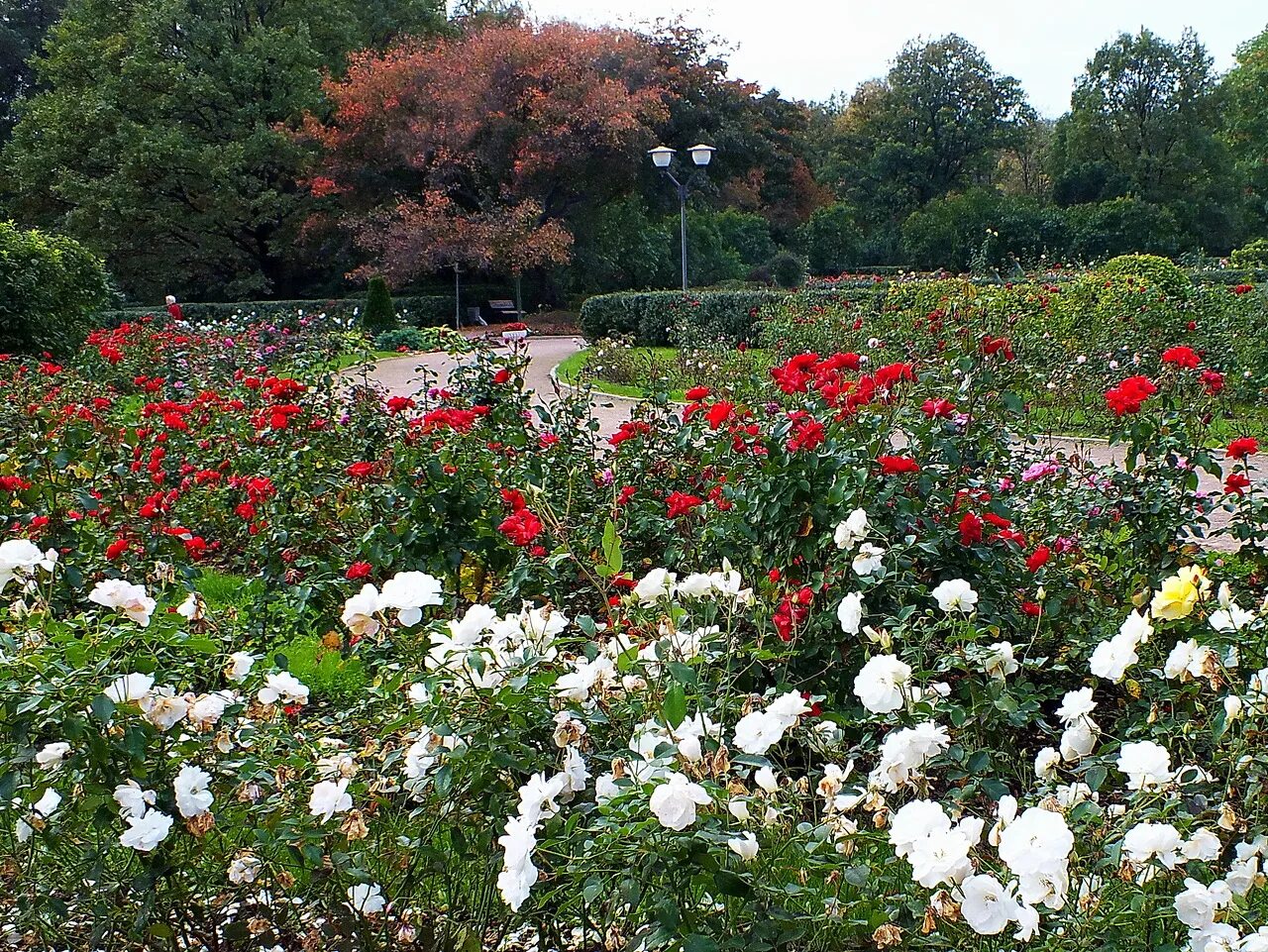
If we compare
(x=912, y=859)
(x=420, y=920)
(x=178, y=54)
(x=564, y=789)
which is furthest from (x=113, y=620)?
(x=178, y=54)

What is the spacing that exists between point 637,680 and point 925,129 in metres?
37.0

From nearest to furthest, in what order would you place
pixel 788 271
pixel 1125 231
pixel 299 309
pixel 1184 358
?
pixel 1184 358 < pixel 299 309 < pixel 788 271 < pixel 1125 231

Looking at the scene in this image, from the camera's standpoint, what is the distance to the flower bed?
1.32 meters

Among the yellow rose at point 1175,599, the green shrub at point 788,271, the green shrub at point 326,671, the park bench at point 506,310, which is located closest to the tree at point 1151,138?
the green shrub at point 788,271

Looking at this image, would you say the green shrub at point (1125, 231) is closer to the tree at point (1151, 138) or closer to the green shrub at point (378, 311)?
the tree at point (1151, 138)

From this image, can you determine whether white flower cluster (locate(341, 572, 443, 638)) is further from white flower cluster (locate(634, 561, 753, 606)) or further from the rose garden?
white flower cluster (locate(634, 561, 753, 606))

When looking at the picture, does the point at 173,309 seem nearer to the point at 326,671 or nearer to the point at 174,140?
the point at 326,671

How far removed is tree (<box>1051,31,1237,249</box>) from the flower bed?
108ft

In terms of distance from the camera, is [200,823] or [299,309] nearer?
[200,823]

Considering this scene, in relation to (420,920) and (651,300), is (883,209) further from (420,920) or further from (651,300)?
(420,920)

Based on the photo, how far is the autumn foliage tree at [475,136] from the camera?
21.2 meters

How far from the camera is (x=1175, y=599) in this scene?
60.3 inches

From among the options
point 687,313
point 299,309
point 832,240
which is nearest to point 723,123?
point 832,240

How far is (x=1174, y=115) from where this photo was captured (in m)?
32.8
